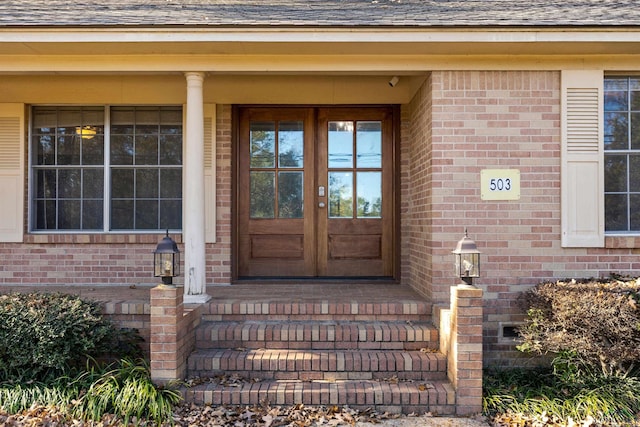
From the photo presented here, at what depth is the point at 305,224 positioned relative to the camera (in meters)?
5.95

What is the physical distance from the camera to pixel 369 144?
601 centimetres

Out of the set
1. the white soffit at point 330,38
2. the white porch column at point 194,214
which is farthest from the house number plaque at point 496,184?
the white porch column at point 194,214

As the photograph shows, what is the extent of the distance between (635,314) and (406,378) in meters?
1.92

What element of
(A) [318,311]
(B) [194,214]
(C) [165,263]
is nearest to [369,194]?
(A) [318,311]

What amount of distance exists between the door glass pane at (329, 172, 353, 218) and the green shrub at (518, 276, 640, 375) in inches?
102

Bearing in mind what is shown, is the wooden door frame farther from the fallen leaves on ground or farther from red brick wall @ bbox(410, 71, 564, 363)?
the fallen leaves on ground

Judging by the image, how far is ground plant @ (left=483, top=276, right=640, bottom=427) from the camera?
3623 mm

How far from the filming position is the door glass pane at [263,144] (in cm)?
598

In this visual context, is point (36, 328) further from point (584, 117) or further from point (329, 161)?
point (584, 117)

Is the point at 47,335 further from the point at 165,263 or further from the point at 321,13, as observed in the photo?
the point at 321,13

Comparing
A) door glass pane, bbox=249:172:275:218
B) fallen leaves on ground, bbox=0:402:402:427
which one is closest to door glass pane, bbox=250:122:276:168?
door glass pane, bbox=249:172:275:218

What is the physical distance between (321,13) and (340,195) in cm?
227

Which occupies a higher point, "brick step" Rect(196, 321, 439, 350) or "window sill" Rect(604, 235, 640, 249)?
"window sill" Rect(604, 235, 640, 249)

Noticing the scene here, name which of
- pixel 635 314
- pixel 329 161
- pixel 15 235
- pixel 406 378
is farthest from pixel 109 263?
pixel 635 314
